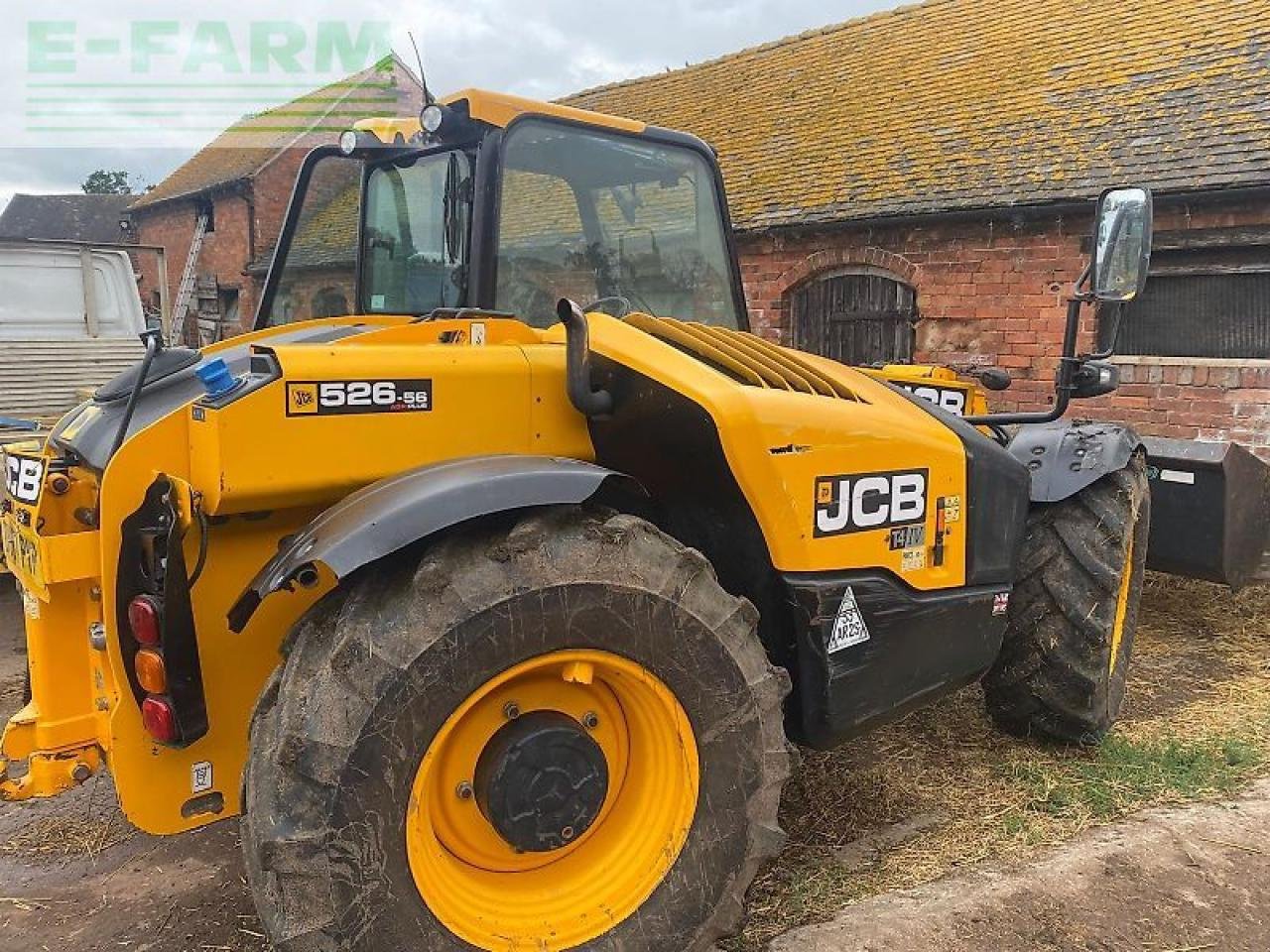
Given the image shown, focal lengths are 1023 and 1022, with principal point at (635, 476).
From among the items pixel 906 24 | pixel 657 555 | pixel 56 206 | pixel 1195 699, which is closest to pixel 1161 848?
pixel 1195 699

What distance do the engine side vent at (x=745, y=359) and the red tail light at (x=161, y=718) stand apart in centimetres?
156

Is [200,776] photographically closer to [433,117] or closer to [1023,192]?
[433,117]

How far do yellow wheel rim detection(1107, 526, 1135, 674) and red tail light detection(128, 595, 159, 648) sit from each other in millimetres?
3283

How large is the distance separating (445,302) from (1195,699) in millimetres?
3952

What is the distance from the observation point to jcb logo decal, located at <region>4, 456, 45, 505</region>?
255cm

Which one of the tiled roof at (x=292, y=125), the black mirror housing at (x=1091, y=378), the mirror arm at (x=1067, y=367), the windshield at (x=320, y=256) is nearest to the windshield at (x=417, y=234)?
the windshield at (x=320, y=256)

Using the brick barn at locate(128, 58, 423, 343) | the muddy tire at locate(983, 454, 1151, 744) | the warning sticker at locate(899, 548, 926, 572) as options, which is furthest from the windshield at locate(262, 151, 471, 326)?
the brick barn at locate(128, 58, 423, 343)

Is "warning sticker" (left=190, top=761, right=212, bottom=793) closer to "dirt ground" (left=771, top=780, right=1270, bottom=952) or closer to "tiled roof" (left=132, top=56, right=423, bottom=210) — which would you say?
"dirt ground" (left=771, top=780, right=1270, bottom=952)

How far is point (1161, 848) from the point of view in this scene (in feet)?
10.8

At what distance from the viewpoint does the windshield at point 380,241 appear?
10.6ft

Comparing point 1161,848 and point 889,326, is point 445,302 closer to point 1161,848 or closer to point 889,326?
point 1161,848

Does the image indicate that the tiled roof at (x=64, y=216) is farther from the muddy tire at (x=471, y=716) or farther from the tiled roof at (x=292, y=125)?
the muddy tire at (x=471, y=716)

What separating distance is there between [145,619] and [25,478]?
0.66 meters

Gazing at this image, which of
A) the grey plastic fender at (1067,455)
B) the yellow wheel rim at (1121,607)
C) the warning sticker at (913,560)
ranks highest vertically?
the grey plastic fender at (1067,455)
